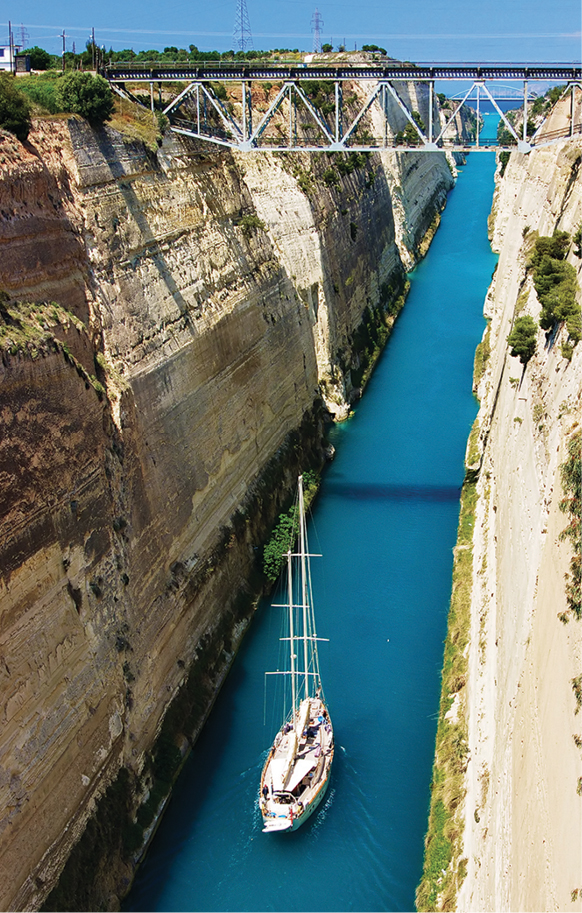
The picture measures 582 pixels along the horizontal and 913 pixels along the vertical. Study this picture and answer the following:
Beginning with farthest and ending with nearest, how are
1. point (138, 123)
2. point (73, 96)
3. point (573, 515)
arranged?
point (138, 123) < point (73, 96) < point (573, 515)

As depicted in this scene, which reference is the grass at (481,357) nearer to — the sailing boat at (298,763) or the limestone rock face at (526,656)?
the limestone rock face at (526,656)

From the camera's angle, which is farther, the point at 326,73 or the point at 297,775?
the point at 326,73

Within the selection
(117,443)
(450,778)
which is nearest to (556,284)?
(117,443)

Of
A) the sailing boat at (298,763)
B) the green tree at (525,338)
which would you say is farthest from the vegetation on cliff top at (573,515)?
the green tree at (525,338)

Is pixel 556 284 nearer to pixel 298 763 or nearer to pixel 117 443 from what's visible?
pixel 117 443

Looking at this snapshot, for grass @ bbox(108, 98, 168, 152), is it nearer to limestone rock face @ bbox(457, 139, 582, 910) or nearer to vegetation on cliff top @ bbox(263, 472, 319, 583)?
vegetation on cliff top @ bbox(263, 472, 319, 583)

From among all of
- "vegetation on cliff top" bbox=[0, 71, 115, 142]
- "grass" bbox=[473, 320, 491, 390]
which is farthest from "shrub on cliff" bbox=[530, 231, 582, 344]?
"grass" bbox=[473, 320, 491, 390]

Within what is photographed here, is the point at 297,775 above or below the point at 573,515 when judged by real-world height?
below
